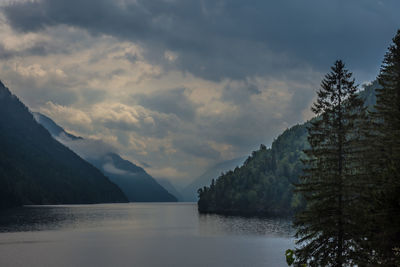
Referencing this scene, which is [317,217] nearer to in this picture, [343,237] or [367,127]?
[343,237]

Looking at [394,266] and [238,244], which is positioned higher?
[394,266]

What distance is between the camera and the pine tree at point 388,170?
33312mm

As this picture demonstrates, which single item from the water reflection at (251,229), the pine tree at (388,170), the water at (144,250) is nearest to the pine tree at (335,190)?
the pine tree at (388,170)

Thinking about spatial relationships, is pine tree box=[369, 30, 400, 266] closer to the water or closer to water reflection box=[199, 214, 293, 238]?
the water

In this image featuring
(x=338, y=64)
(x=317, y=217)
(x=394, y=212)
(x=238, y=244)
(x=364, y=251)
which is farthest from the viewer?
(x=238, y=244)

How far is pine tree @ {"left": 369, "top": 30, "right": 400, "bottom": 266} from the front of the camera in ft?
109

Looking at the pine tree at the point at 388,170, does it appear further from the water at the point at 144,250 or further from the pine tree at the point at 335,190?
the water at the point at 144,250

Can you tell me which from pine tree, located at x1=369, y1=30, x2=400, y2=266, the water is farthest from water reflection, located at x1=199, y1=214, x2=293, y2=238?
pine tree, located at x1=369, y1=30, x2=400, y2=266

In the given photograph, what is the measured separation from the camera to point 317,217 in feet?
150

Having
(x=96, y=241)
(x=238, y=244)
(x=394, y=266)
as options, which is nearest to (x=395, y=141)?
(x=394, y=266)

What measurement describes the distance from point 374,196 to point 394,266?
5.77m

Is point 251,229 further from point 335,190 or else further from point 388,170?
point 388,170

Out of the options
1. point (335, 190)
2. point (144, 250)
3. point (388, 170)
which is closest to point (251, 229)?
point (144, 250)

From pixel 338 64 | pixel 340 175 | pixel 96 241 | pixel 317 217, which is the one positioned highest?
pixel 338 64
